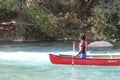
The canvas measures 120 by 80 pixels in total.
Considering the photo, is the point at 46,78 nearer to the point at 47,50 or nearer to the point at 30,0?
the point at 47,50

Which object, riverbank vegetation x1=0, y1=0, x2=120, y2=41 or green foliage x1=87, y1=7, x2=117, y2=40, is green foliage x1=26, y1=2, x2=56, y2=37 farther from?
green foliage x1=87, y1=7, x2=117, y2=40

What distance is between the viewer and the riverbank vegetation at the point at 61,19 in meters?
40.4

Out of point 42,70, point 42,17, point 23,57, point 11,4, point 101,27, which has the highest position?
point 11,4

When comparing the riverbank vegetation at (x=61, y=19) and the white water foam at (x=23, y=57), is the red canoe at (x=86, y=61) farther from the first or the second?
the riverbank vegetation at (x=61, y=19)

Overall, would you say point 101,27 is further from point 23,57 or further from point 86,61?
point 86,61

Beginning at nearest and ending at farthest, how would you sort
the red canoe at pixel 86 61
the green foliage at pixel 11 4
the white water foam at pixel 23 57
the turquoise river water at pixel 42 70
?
the turquoise river water at pixel 42 70, the red canoe at pixel 86 61, the white water foam at pixel 23 57, the green foliage at pixel 11 4

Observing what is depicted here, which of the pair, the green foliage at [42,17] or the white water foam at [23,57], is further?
the green foliage at [42,17]

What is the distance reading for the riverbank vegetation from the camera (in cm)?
4044

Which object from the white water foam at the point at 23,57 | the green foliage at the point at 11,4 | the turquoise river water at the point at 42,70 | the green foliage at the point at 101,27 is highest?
the green foliage at the point at 11,4

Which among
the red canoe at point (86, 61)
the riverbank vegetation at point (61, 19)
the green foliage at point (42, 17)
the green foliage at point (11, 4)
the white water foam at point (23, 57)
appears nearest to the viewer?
the red canoe at point (86, 61)

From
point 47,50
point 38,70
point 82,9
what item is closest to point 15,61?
point 38,70

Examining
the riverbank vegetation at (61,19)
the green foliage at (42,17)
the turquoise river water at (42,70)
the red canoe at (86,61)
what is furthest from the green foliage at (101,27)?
the red canoe at (86,61)

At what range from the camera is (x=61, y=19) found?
41.6 metres

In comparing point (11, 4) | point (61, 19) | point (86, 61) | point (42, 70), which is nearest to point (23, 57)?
point (42, 70)
